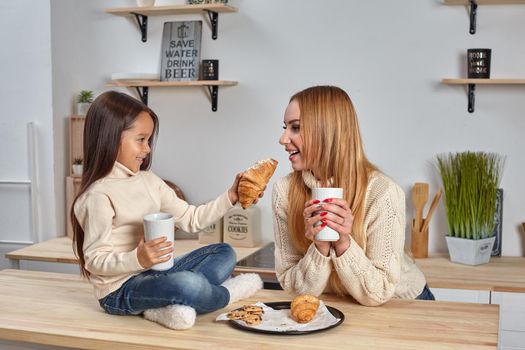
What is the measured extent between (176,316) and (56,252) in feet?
5.57

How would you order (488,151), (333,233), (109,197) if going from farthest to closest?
1. (488,151)
2. (109,197)
3. (333,233)

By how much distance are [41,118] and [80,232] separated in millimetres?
1749

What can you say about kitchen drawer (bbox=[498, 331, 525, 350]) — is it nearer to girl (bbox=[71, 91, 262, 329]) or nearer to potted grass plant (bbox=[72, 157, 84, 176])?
girl (bbox=[71, 91, 262, 329])

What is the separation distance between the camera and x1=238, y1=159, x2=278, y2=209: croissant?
1.88m

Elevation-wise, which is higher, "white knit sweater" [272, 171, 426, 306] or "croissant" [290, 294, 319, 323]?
"white knit sweater" [272, 171, 426, 306]

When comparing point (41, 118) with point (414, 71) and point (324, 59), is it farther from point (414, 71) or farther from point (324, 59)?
point (414, 71)

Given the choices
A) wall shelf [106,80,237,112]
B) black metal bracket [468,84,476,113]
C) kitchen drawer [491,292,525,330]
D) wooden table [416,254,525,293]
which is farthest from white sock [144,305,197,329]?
black metal bracket [468,84,476,113]

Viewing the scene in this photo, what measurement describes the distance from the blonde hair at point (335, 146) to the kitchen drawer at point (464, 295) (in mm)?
883

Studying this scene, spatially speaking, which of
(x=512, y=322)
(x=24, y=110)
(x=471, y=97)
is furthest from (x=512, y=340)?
(x=24, y=110)

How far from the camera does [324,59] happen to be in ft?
10.8

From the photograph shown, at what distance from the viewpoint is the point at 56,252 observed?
3219mm

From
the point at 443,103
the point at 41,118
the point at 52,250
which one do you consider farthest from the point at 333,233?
the point at 41,118

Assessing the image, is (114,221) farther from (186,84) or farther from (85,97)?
(85,97)

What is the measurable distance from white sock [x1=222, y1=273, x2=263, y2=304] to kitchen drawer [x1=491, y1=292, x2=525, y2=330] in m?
1.10
